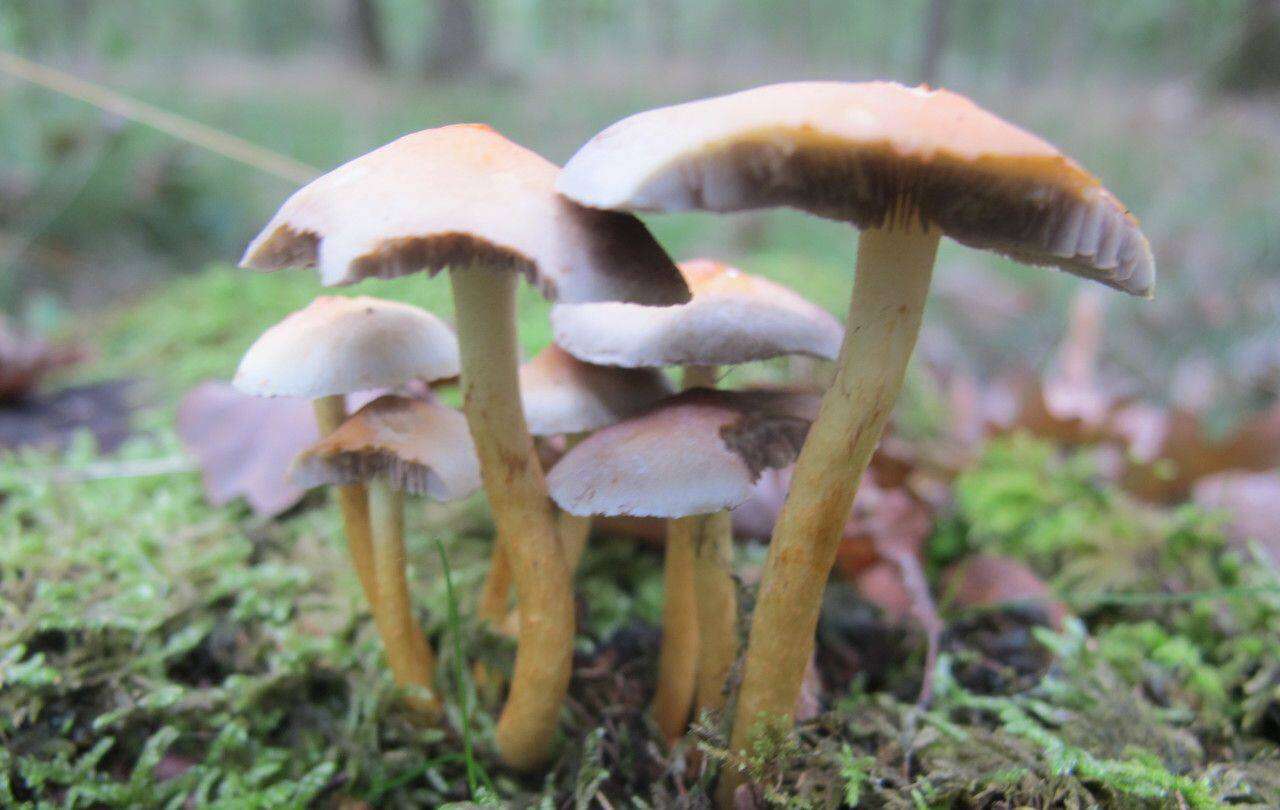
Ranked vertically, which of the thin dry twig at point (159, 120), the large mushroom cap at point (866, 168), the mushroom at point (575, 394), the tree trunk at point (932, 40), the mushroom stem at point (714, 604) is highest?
the tree trunk at point (932, 40)

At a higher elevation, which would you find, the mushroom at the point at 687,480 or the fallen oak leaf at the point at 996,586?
the mushroom at the point at 687,480

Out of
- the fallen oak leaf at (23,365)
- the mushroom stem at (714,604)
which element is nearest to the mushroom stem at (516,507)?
the mushroom stem at (714,604)

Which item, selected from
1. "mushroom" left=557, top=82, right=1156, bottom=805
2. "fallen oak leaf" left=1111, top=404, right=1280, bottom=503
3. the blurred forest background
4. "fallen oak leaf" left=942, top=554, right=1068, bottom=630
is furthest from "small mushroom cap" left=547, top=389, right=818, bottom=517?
"fallen oak leaf" left=1111, top=404, right=1280, bottom=503

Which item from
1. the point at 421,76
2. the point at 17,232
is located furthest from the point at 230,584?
the point at 421,76

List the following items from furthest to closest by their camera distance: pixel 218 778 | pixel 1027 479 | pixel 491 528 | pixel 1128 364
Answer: pixel 1128 364 → pixel 1027 479 → pixel 491 528 → pixel 218 778

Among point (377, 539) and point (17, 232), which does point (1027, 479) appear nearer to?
point (377, 539)

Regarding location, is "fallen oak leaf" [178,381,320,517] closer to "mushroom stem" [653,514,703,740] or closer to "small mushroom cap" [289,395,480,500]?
"small mushroom cap" [289,395,480,500]

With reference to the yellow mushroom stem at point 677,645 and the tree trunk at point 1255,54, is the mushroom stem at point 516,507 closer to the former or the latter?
the yellow mushroom stem at point 677,645
